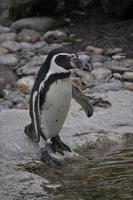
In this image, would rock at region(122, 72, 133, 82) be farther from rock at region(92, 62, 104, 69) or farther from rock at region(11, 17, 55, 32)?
rock at region(11, 17, 55, 32)

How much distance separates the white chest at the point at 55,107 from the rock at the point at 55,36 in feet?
15.2

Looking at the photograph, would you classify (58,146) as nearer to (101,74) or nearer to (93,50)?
(101,74)

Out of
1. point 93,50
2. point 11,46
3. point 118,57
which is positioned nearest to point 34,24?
point 11,46

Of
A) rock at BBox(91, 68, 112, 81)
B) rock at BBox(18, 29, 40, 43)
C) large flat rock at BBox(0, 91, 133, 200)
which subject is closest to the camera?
large flat rock at BBox(0, 91, 133, 200)

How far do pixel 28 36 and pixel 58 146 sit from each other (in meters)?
4.86

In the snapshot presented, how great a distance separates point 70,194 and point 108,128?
1.70 m

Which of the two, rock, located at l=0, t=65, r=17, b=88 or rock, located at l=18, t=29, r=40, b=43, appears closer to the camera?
rock, located at l=0, t=65, r=17, b=88

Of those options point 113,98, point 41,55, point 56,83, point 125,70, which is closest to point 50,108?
point 56,83

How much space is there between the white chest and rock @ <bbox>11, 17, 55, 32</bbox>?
5.13 m

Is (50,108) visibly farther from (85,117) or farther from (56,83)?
(85,117)

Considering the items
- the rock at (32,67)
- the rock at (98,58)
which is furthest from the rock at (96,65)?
the rock at (32,67)

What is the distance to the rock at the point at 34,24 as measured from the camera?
1034 cm

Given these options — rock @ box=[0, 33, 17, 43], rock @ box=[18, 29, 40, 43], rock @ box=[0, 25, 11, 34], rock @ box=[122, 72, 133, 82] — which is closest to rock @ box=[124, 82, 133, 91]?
rock @ box=[122, 72, 133, 82]

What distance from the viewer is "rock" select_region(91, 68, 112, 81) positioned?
797 centimetres
